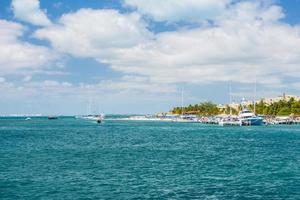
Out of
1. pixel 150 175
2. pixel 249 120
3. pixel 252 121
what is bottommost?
pixel 150 175

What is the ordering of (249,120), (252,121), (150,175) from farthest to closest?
(252,121), (249,120), (150,175)

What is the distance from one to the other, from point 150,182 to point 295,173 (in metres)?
16.9

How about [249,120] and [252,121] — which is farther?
[252,121]

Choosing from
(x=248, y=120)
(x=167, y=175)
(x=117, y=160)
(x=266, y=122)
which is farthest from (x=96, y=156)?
(x=266, y=122)

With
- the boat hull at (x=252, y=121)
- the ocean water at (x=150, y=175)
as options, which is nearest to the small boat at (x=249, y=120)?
the boat hull at (x=252, y=121)

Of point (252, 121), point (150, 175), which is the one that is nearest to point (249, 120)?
point (252, 121)

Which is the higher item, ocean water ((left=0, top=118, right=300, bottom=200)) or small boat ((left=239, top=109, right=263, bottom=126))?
small boat ((left=239, top=109, right=263, bottom=126))

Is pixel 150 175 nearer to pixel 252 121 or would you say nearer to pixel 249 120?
pixel 249 120

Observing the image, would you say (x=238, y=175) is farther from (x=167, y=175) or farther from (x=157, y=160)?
(x=157, y=160)

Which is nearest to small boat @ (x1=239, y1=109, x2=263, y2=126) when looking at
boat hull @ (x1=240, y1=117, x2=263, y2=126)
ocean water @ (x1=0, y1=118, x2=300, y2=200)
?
boat hull @ (x1=240, y1=117, x2=263, y2=126)

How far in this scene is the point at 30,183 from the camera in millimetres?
40500

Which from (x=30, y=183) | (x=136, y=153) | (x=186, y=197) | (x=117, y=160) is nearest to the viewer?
(x=186, y=197)

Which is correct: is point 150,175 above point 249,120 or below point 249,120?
below

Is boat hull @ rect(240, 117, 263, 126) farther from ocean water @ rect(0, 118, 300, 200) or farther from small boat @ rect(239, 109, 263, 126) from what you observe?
ocean water @ rect(0, 118, 300, 200)
